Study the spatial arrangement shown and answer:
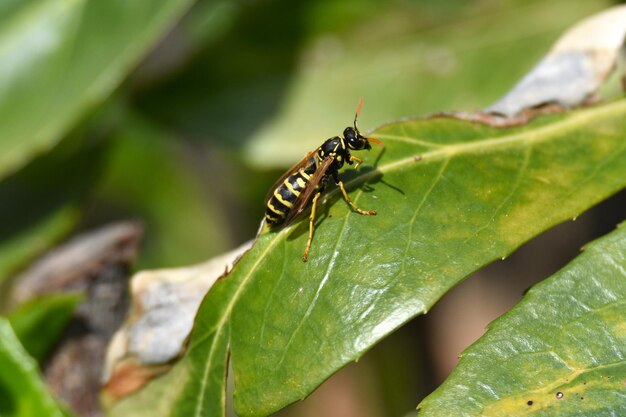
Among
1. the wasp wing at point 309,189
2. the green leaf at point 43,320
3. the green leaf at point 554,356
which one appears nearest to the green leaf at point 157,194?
the green leaf at point 43,320

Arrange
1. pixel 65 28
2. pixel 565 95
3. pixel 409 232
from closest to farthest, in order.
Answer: pixel 409 232
pixel 565 95
pixel 65 28

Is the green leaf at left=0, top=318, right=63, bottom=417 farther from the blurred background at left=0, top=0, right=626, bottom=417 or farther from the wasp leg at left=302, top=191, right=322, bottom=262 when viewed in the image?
the blurred background at left=0, top=0, right=626, bottom=417

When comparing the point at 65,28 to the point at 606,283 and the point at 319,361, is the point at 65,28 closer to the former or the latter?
the point at 319,361

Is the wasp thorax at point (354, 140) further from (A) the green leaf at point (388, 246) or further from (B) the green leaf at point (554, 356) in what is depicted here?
(B) the green leaf at point (554, 356)

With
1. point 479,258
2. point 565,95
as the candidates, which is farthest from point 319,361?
point 565,95

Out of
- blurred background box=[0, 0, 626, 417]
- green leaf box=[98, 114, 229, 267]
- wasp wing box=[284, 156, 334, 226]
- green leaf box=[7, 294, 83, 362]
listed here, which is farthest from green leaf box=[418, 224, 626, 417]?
green leaf box=[98, 114, 229, 267]

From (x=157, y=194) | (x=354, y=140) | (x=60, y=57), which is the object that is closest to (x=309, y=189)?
(x=354, y=140)
